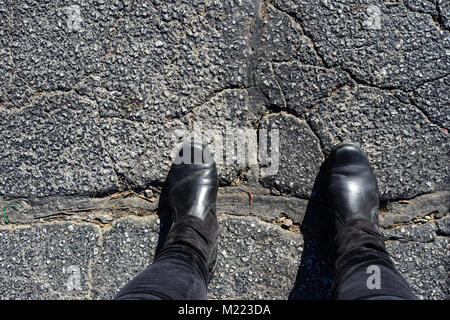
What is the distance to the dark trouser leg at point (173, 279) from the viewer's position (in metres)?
1.51

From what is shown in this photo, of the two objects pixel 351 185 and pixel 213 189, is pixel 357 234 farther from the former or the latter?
pixel 213 189

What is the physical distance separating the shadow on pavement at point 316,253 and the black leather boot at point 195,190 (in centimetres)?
47

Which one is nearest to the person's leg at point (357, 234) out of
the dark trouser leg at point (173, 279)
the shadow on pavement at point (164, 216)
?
the dark trouser leg at point (173, 279)

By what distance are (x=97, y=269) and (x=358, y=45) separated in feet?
5.91

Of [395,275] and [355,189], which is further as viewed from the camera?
[355,189]

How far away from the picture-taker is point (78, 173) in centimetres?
204

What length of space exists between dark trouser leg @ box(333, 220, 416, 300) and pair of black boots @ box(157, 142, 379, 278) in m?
0.07

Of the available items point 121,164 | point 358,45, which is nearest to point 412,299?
point 358,45

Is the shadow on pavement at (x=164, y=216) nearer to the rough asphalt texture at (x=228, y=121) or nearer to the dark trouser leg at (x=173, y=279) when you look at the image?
the rough asphalt texture at (x=228, y=121)

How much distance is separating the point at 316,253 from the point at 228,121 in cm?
83

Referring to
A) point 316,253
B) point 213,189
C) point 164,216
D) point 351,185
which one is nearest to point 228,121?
point 213,189

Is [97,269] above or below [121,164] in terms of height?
below

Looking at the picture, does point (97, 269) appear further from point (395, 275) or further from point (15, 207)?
point (395, 275)

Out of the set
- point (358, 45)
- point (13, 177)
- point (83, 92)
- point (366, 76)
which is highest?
point (358, 45)
